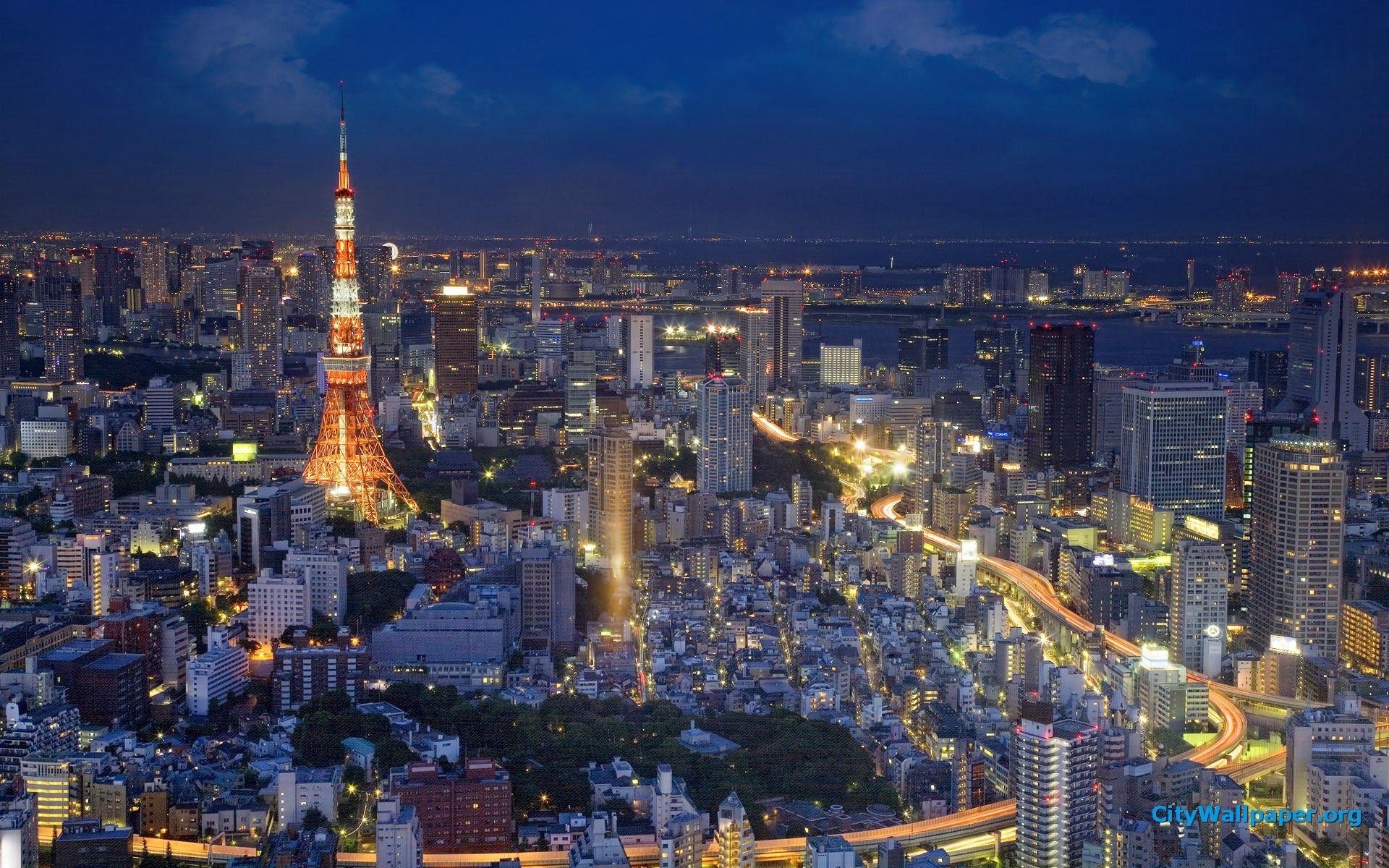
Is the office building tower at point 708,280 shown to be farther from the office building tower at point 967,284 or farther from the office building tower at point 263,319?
the office building tower at point 263,319

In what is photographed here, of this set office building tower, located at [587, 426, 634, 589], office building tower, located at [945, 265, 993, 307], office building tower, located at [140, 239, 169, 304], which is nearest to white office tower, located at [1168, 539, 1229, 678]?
office building tower, located at [587, 426, 634, 589]

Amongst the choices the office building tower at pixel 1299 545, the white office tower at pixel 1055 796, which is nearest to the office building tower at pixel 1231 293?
the office building tower at pixel 1299 545

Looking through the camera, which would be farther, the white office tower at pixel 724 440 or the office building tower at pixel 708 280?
the office building tower at pixel 708 280

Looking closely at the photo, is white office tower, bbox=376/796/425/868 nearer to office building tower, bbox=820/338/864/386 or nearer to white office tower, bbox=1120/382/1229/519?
white office tower, bbox=1120/382/1229/519

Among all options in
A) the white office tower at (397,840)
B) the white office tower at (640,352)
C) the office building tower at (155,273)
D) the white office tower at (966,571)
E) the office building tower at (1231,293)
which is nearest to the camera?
the white office tower at (397,840)

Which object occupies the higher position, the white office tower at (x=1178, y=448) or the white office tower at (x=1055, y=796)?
the white office tower at (x=1178, y=448)

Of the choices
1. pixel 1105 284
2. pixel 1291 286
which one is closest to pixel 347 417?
pixel 1291 286

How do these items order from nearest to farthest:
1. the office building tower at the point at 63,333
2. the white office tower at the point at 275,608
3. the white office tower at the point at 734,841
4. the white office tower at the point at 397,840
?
1. the white office tower at the point at 397,840
2. the white office tower at the point at 734,841
3. the white office tower at the point at 275,608
4. the office building tower at the point at 63,333
